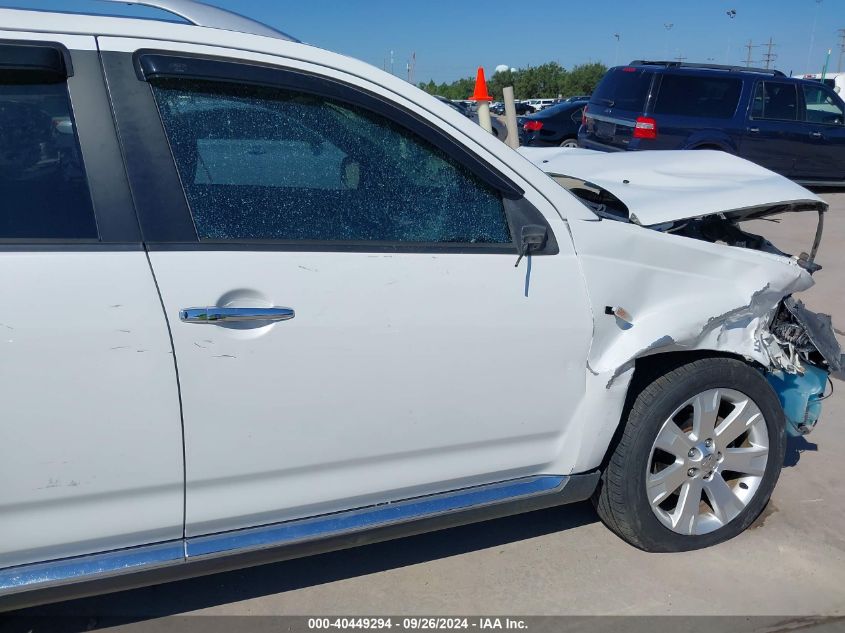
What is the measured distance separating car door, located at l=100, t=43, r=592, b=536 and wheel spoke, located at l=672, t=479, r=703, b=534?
0.69m

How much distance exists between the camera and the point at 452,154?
2.53 metres

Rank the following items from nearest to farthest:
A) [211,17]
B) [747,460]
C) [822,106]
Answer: [211,17], [747,460], [822,106]

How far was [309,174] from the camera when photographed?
244 cm

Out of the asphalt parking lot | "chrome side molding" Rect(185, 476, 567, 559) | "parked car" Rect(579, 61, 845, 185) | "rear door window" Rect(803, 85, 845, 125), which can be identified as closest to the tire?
the asphalt parking lot

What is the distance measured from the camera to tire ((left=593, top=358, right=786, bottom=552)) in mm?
2887

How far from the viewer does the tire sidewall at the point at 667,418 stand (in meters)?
2.87

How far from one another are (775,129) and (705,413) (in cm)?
1025

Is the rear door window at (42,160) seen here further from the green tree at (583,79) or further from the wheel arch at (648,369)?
the green tree at (583,79)

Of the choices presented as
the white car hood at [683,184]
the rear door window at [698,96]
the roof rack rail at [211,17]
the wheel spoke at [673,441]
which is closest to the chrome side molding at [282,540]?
the wheel spoke at [673,441]

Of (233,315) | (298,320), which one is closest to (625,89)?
(298,320)

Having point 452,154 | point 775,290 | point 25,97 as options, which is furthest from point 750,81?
point 25,97

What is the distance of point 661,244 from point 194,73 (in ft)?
5.51

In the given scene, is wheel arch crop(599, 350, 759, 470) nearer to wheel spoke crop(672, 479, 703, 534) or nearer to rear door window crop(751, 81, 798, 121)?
wheel spoke crop(672, 479, 703, 534)

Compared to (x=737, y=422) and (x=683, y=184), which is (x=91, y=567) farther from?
(x=683, y=184)
